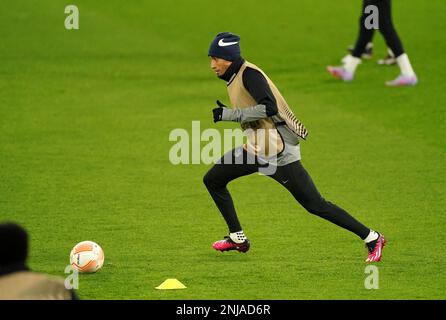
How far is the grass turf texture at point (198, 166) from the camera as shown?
1180 centimetres

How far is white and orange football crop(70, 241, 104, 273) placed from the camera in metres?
11.5

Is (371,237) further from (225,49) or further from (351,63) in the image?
(351,63)

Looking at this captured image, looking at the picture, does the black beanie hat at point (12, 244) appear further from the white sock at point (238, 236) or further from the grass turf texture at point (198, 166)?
the white sock at point (238, 236)

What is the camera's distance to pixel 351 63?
20750 millimetres

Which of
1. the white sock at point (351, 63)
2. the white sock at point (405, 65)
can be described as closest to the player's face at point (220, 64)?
the white sock at point (405, 65)

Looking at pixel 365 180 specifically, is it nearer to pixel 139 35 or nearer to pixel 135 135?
pixel 135 135

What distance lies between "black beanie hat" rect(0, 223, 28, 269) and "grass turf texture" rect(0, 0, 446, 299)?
Result: 3620 mm

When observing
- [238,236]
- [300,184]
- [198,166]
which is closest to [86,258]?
[238,236]

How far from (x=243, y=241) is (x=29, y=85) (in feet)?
31.9

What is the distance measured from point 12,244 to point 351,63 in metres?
14.1

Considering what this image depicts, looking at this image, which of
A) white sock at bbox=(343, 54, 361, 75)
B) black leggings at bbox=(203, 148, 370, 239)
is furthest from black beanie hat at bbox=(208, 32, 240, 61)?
white sock at bbox=(343, 54, 361, 75)

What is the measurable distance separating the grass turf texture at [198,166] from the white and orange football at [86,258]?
0.30 feet

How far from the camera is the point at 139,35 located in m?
25.0
